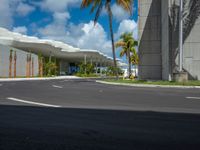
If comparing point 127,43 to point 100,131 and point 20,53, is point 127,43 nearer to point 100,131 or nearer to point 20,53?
point 20,53

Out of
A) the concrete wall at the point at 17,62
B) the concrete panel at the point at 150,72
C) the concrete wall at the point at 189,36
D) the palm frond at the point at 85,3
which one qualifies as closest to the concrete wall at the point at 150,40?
the concrete panel at the point at 150,72

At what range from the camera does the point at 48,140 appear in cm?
466

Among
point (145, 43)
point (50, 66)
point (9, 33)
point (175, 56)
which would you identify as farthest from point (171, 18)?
point (9, 33)

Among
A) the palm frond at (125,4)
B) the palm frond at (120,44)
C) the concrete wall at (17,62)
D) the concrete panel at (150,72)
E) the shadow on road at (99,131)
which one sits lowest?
the shadow on road at (99,131)

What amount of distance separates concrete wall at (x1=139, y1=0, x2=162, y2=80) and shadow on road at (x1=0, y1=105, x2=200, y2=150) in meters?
24.5

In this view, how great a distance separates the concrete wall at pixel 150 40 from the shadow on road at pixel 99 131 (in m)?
24.5

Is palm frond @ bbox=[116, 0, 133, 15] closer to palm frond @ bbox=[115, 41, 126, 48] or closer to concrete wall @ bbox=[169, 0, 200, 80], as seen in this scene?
concrete wall @ bbox=[169, 0, 200, 80]

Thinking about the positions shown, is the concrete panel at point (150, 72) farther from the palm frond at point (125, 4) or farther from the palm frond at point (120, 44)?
the palm frond at point (120, 44)

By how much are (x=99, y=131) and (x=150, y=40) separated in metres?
27.4

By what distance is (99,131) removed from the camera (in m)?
5.38

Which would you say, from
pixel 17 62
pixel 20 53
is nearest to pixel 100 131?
pixel 17 62

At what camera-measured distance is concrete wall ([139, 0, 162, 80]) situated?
3145 cm

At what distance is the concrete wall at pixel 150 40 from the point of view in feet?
103

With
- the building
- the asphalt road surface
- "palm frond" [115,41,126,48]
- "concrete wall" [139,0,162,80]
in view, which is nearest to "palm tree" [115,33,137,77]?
"palm frond" [115,41,126,48]
